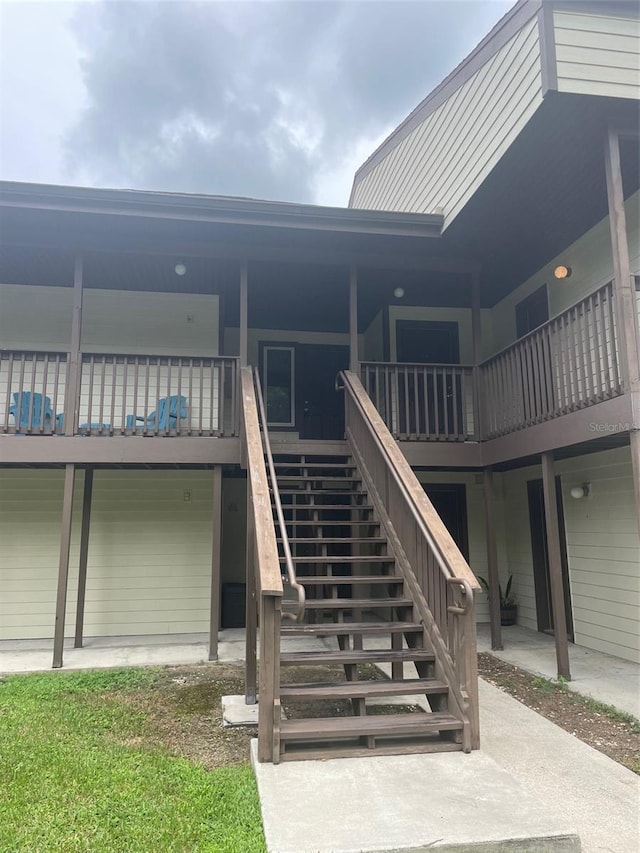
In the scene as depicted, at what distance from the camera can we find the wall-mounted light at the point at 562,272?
7.24 meters

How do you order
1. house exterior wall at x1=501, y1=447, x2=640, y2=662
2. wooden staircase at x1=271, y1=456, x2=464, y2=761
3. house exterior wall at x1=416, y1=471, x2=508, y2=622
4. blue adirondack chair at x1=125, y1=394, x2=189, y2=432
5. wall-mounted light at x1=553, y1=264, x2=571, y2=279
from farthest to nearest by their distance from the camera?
house exterior wall at x1=416, y1=471, x2=508, y2=622, wall-mounted light at x1=553, y1=264, x2=571, y2=279, blue adirondack chair at x1=125, y1=394, x2=189, y2=432, house exterior wall at x1=501, y1=447, x2=640, y2=662, wooden staircase at x1=271, y1=456, x2=464, y2=761

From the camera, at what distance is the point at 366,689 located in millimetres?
3855

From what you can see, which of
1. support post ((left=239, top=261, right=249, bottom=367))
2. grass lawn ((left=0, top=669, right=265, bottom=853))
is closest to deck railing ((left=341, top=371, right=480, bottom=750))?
grass lawn ((left=0, top=669, right=265, bottom=853))

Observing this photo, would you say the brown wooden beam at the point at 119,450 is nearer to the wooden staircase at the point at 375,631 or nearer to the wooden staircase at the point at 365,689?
the wooden staircase at the point at 375,631

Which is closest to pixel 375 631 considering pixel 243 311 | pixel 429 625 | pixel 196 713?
pixel 429 625

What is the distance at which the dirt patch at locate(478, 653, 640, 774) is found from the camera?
4.06 m

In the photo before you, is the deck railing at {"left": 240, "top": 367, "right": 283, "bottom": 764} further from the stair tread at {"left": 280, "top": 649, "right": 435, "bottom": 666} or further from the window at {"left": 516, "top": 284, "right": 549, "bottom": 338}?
the window at {"left": 516, "top": 284, "right": 549, "bottom": 338}

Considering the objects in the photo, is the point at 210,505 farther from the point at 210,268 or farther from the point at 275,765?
the point at 275,765

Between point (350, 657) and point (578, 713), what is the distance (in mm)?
2122

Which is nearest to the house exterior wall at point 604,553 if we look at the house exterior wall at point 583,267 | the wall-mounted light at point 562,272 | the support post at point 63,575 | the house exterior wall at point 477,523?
the house exterior wall at point 477,523

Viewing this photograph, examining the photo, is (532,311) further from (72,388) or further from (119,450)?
(72,388)

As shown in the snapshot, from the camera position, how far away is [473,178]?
20.3 feet

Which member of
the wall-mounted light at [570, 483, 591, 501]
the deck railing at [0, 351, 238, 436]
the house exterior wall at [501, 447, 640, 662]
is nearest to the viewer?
the house exterior wall at [501, 447, 640, 662]

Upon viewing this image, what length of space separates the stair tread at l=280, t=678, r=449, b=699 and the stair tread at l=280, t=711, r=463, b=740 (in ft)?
0.48
